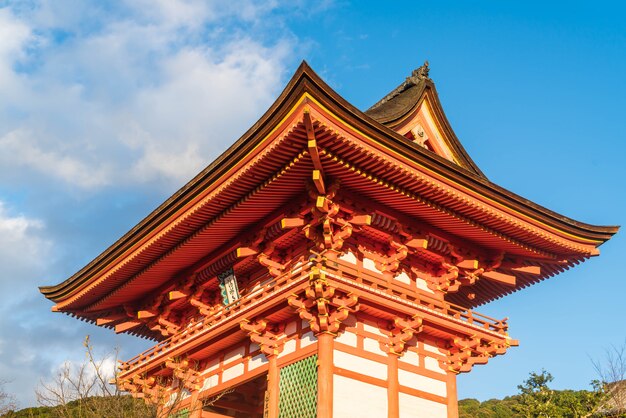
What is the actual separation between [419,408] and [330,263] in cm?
411

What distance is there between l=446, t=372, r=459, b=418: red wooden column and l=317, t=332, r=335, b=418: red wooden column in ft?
12.3

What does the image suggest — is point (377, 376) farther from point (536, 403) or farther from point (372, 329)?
point (536, 403)

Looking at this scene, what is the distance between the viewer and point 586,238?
16.8 metres

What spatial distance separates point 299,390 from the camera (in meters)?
14.3

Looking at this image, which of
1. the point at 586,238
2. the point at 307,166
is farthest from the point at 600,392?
the point at 307,166

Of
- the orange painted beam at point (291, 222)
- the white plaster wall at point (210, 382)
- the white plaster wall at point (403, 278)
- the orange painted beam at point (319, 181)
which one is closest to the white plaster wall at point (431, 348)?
the white plaster wall at point (403, 278)

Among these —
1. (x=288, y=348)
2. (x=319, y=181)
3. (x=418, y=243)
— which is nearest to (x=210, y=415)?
(x=288, y=348)

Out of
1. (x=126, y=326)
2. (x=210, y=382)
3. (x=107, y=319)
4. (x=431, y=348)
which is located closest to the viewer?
(x=431, y=348)

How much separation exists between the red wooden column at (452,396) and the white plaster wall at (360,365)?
2.17 m

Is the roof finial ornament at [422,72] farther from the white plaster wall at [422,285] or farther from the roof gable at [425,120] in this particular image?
the white plaster wall at [422,285]

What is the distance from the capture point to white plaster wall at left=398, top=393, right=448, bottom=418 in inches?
589

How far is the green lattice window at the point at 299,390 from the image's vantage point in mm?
13834

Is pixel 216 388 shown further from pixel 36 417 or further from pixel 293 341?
pixel 36 417

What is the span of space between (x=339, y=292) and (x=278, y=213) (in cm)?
307
